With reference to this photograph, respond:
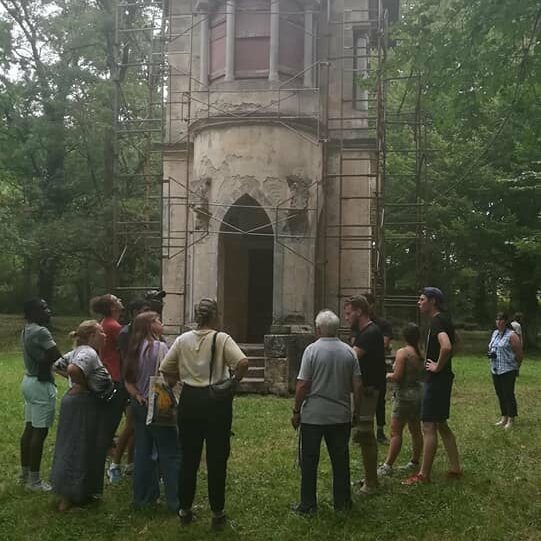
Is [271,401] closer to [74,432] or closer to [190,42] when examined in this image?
[74,432]

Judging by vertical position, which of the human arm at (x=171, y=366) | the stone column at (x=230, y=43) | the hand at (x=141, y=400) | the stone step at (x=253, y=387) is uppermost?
the stone column at (x=230, y=43)

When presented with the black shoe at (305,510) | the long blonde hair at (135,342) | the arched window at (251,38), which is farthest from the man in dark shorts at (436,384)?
the arched window at (251,38)

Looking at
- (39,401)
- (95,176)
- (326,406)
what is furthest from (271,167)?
(95,176)

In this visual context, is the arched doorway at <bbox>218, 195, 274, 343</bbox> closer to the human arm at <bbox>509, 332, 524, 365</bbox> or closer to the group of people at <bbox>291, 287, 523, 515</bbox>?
the human arm at <bbox>509, 332, 524, 365</bbox>

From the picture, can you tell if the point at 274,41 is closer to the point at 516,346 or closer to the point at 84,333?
the point at 516,346

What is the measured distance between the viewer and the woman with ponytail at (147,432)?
6113 millimetres

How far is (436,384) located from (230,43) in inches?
415

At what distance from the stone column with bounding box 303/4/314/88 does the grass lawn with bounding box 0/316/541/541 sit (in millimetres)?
8815

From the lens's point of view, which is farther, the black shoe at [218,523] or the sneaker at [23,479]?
the sneaker at [23,479]

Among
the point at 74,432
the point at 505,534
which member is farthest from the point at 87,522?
the point at 505,534

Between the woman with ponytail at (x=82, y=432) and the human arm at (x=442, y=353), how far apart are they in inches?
119

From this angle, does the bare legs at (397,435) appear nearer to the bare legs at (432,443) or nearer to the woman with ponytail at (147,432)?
the bare legs at (432,443)

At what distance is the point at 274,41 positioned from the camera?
15289 mm

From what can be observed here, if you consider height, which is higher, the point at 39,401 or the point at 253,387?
the point at 39,401
